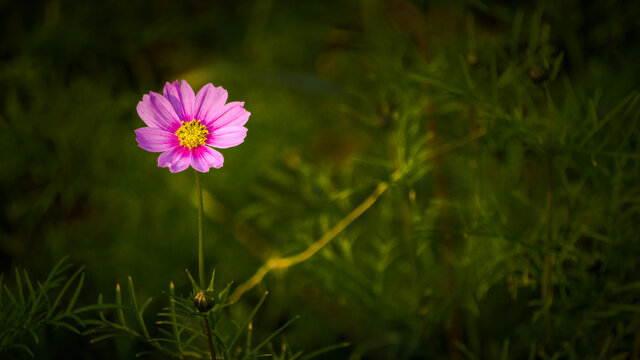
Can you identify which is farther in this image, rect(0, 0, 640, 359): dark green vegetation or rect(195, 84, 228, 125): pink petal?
rect(0, 0, 640, 359): dark green vegetation

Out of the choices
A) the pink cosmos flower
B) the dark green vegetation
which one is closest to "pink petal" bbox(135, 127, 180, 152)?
the pink cosmos flower

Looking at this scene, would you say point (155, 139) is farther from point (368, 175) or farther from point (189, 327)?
point (368, 175)

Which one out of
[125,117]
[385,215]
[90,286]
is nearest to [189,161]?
[385,215]

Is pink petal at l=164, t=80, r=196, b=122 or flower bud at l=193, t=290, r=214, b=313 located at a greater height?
pink petal at l=164, t=80, r=196, b=122

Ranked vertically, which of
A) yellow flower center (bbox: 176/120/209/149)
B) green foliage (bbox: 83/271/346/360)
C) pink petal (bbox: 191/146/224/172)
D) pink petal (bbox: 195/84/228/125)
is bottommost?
green foliage (bbox: 83/271/346/360)

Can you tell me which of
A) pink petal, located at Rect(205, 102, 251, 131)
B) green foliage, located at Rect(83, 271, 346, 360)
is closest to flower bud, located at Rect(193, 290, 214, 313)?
green foliage, located at Rect(83, 271, 346, 360)

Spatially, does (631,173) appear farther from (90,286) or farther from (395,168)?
(90,286)

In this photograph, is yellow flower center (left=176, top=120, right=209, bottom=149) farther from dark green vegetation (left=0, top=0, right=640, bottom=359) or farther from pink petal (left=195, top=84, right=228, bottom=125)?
dark green vegetation (left=0, top=0, right=640, bottom=359)
